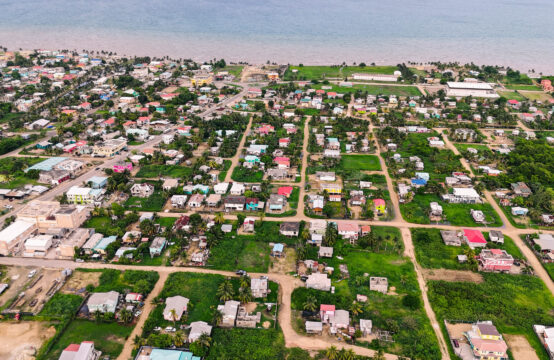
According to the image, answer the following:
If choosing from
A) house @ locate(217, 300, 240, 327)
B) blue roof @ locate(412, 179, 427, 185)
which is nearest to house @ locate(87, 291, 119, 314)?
house @ locate(217, 300, 240, 327)

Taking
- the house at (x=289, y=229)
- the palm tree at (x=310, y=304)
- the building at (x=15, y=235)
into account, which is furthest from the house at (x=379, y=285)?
the building at (x=15, y=235)

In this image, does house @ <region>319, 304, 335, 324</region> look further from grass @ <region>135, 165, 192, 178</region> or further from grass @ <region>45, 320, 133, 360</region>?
grass @ <region>135, 165, 192, 178</region>

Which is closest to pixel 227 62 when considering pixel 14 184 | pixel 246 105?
pixel 246 105

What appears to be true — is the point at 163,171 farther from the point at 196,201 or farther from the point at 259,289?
the point at 259,289

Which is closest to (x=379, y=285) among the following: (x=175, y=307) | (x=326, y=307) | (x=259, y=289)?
(x=326, y=307)

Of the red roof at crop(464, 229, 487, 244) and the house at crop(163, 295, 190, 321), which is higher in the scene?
the red roof at crop(464, 229, 487, 244)
